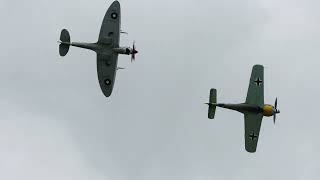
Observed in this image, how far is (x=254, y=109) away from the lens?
95.6 m

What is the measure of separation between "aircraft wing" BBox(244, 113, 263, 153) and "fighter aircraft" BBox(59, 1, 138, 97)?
44.8 ft

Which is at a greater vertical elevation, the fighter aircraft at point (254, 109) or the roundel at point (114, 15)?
the roundel at point (114, 15)

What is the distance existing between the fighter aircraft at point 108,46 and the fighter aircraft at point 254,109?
34.9 feet

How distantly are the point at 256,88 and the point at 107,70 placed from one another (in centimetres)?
1518

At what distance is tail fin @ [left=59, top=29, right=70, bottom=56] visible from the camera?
300 feet

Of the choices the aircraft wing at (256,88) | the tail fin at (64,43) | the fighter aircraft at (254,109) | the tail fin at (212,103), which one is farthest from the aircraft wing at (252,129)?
the tail fin at (64,43)

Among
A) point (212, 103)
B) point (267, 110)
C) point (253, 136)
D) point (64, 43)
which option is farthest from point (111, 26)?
point (253, 136)

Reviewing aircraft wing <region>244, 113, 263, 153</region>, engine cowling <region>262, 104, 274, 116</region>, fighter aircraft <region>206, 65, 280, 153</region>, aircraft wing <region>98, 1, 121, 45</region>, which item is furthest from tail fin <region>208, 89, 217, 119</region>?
aircraft wing <region>98, 1, 121, 45</region>

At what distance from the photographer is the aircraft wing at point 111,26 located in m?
92.8

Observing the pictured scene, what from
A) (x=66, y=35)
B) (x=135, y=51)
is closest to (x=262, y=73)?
(x=135, y=51)

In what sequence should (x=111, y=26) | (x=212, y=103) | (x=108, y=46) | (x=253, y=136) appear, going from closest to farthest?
(x=108, y=46) < (x=111, y=26) < (x=212, y=103) < (x=253, y=136)

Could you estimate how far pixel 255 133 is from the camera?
97125mm

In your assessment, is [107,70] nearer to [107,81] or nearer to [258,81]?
[107,81]

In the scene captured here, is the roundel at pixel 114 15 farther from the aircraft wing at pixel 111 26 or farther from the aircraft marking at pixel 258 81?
the aircraft marking at pixel 258 81
